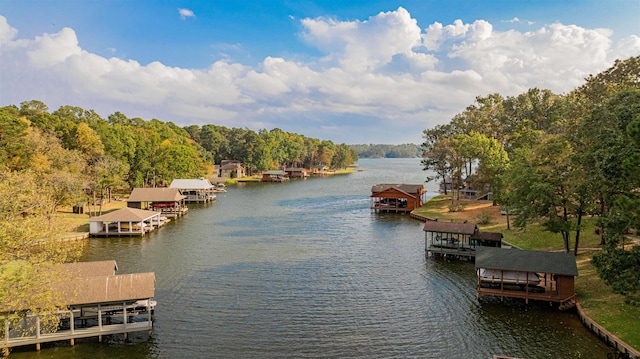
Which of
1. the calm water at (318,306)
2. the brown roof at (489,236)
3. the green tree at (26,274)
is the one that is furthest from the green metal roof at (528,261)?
the green tree at (26,274)

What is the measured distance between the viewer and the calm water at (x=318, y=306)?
20484 millimetres

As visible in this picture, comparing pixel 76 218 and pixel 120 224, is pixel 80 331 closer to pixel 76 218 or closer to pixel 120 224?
pixel 120 224

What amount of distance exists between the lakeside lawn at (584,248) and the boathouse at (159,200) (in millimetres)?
35927

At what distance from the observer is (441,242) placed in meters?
37.4

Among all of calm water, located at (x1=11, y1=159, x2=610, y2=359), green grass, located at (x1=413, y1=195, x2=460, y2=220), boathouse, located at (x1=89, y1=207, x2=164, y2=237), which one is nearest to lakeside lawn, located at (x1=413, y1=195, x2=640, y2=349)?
green grass, located at (x1=413, y1=195, x2=460, y2=220)

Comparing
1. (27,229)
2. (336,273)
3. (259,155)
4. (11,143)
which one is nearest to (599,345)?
(336,273)

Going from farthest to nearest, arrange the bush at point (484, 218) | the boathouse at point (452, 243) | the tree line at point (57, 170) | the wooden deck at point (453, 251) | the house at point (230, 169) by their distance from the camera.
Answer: the house at point (230, 169), the bush at point (484, 218), the boathouse at point (452, 243), the wooden deck at point (453, 251), the tree line at point (57, 170)

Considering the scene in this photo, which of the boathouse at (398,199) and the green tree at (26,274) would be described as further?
the boathouse at (398,199)

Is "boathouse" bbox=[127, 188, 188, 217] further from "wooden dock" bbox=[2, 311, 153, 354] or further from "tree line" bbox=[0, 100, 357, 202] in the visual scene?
"wooden dock" bbox=[2, 311, 153, 354]

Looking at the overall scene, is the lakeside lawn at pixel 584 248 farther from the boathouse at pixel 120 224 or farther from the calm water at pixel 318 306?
the boathouse at pixel 120 224

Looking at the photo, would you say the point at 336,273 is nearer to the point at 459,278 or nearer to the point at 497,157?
the point at 459,278

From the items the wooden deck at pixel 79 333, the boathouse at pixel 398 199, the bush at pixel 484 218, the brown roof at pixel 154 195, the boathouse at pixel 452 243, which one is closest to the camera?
the wooden deck at pixel 79 333

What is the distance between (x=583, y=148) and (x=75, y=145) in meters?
68.6

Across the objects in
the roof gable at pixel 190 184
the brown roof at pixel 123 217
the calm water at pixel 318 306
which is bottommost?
the calm water at pixel 318 306
